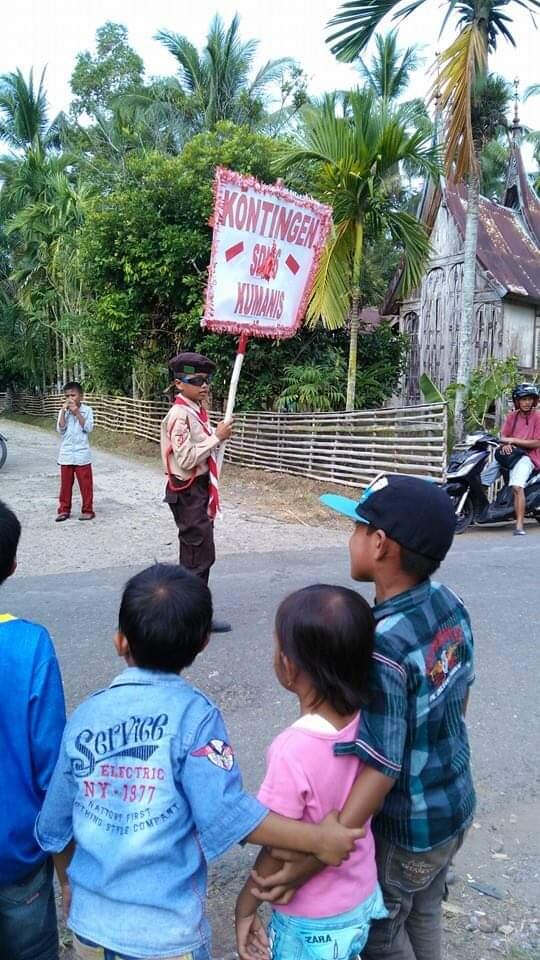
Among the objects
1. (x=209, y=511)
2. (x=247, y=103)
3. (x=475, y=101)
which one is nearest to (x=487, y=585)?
(x=209, y=511)

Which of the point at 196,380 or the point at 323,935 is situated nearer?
the point at 323,935

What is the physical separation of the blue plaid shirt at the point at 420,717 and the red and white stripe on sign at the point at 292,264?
449 cm

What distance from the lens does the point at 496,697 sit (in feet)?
13.0

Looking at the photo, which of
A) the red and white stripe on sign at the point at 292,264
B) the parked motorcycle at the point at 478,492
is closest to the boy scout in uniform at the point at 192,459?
the red and white stripe on sign at the point at 292,264

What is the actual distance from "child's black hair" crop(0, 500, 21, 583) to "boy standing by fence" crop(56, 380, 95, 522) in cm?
668

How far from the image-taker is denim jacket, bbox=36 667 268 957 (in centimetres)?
141

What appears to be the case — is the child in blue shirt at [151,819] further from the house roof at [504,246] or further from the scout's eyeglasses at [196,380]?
the house roof at [504,246]

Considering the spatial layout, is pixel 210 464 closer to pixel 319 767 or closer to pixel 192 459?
pixel 192 459

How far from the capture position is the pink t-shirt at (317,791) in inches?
57.2

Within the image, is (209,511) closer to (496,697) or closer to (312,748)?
(496,697)

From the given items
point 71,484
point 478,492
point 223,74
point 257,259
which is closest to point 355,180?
point 478,492

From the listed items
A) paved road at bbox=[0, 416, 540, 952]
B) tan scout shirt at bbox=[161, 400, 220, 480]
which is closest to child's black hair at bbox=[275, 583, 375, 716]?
paved road at bbox=[0, 416, 540, 952]

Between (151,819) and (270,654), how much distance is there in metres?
3.07

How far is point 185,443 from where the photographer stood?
4.68 meters
